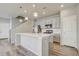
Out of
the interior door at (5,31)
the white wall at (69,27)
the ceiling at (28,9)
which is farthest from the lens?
the interior door at (5,31)

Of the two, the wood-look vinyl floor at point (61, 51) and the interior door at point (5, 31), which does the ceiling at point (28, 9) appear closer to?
the interior door at point (5, 31)

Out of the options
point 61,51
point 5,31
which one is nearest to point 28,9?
point 5,31

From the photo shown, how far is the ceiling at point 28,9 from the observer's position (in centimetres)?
220

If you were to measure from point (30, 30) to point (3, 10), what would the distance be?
2.55 ft

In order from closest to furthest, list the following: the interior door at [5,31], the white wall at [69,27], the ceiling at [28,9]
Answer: the ceiling at [28,9] < the white wall at [69,27] < the interior door at [5,31]

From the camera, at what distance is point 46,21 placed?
2539mm

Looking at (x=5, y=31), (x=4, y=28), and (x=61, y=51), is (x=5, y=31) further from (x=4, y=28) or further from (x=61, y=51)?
(x=61, y=51)

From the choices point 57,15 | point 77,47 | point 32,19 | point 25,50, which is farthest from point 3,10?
point 77,47

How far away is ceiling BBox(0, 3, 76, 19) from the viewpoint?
2.20 meters

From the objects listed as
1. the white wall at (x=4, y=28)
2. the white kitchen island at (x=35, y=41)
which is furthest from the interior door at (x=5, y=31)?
the white kitchen island at (x=35, y=41)

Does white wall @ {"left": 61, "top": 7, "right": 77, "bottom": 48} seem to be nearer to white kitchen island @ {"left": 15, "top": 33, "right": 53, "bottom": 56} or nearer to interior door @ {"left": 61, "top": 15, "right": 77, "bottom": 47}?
interior door @ {"left": 61, "top": 15, "right": 77, "bottom": 47}

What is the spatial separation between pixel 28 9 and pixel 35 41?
82 centimetres

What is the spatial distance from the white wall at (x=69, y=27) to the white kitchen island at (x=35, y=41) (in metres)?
0.34

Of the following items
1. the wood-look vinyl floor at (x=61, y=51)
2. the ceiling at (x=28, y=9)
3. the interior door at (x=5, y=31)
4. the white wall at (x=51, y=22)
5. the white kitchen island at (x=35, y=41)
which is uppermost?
the ceiling at (x=28, y=9)
